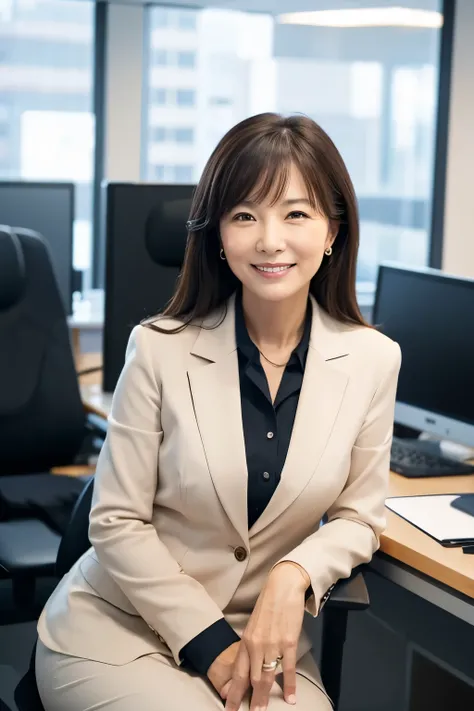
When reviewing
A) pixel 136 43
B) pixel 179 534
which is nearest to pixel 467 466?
pixel 179 534

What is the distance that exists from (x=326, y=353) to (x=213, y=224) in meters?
0.29

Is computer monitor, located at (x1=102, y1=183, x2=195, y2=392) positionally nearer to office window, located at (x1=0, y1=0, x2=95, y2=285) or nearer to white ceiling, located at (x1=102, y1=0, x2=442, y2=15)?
office window, located at (x1=0, y1=0, x2=95, y2=285)

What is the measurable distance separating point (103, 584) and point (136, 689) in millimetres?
211

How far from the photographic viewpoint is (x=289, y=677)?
5.04ft

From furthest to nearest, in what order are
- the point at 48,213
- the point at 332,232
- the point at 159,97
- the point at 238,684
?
the point at 159,97, the point at 48,213, the point at 332,232, the point at 238,684

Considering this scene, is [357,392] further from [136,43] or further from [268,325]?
[136,43]

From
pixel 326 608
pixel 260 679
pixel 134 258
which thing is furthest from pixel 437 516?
pixel 134 258

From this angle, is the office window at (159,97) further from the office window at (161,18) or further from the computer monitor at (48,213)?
the computer monitor at (48,213)

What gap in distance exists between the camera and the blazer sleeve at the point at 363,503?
161 cm

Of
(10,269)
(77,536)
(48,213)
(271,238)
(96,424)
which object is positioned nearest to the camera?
(271,238)

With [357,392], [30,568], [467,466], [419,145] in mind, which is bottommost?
[30,568]

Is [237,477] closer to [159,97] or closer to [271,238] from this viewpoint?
[271,238]

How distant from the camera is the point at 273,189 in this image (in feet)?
5.23

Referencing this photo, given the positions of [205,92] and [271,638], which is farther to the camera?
[205,92]
